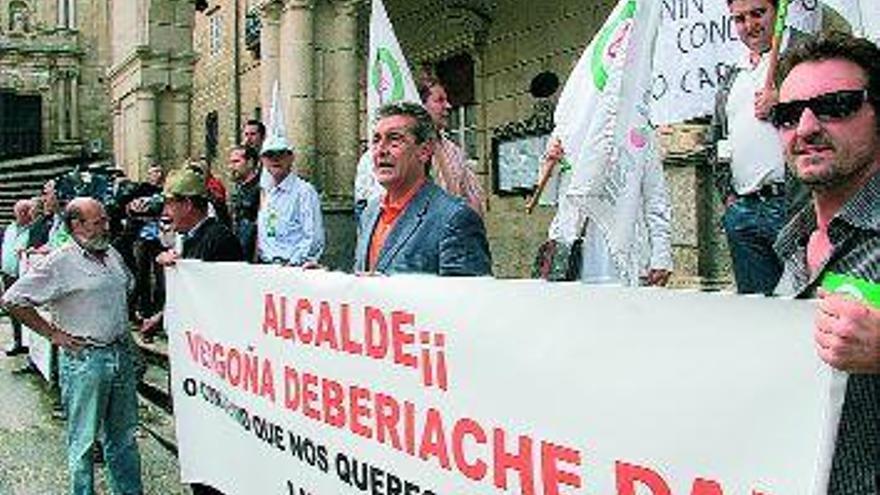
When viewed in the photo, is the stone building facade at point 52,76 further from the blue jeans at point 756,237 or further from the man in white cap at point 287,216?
the blue jeans at point 756,237

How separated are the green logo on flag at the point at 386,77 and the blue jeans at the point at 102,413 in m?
2.11

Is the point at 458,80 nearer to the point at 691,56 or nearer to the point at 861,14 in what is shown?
the point at 691,56

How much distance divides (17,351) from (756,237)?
38.3ft

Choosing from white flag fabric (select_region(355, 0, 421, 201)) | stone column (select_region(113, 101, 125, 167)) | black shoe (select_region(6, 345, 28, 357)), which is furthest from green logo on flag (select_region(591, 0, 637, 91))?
stone column (select_region(113, 101, 125, 167))

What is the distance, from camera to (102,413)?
573cm

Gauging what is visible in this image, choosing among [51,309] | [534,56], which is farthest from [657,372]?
[534,56]

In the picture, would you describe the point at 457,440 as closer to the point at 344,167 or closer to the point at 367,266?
the point at 367,266

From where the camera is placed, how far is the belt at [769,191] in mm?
4305

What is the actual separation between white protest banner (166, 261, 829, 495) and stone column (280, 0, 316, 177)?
697cm

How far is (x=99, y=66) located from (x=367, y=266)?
46047 mm

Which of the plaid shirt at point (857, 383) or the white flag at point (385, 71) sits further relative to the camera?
the white flag at point (385, 71)

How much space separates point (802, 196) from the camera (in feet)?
10.3

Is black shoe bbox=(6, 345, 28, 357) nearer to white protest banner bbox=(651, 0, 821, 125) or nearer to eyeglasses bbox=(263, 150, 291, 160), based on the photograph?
eyeglasses bbox=(263, 150, 291, 160)

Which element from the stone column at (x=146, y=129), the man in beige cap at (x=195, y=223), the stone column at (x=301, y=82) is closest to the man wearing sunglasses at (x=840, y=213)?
the man in beige cap at (x=195, y=223)
